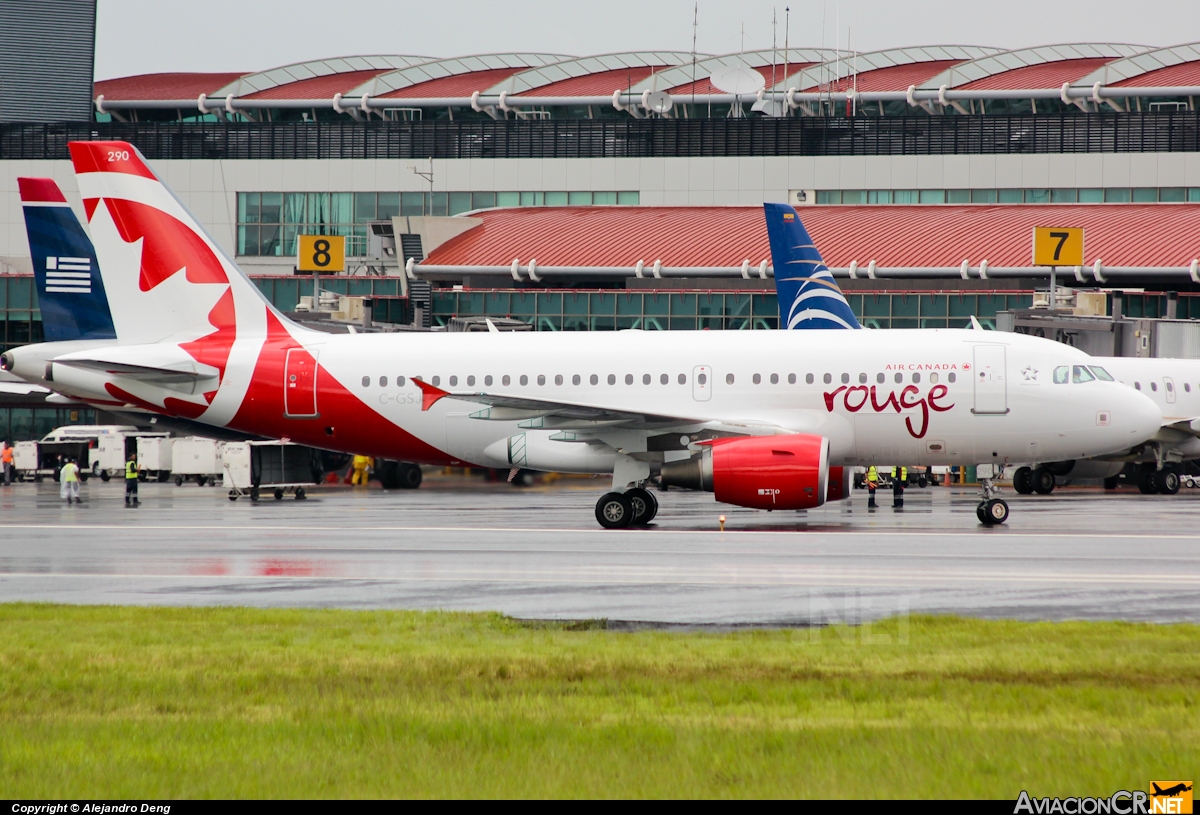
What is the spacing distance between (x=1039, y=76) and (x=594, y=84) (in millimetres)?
29519

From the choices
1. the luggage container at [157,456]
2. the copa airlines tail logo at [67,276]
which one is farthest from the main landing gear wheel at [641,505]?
the luggage container at [157,456]

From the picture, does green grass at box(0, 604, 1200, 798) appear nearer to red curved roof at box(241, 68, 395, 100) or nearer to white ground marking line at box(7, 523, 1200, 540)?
white ground marking line at box(7, 523, 1200, 540)

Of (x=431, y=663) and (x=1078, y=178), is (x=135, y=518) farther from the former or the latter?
(x=1078, y=178)

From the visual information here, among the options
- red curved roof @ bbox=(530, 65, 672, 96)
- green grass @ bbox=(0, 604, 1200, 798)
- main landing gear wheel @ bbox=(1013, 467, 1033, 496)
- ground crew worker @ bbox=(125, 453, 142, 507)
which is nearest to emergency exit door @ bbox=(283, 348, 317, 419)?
ground crew worker @ bbox=(125, 453, 142, 507)

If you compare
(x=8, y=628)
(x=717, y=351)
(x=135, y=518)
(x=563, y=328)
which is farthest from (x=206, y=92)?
(x=8, y=628)

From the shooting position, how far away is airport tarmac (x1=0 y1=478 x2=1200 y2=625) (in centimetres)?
1381

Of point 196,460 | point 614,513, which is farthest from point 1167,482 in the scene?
point 196,460

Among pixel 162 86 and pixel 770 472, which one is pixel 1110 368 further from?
pixel 162 86

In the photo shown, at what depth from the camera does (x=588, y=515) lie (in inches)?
1104

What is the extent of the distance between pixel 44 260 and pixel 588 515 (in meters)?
18.8

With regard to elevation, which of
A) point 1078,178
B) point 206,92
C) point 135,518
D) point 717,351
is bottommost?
point 135,518

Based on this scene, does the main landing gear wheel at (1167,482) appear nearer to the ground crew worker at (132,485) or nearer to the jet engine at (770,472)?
the jet engine at (770,472)

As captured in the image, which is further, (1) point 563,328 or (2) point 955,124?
(2) point 955,124

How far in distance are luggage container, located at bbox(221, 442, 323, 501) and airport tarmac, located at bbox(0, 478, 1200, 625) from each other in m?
5.90
